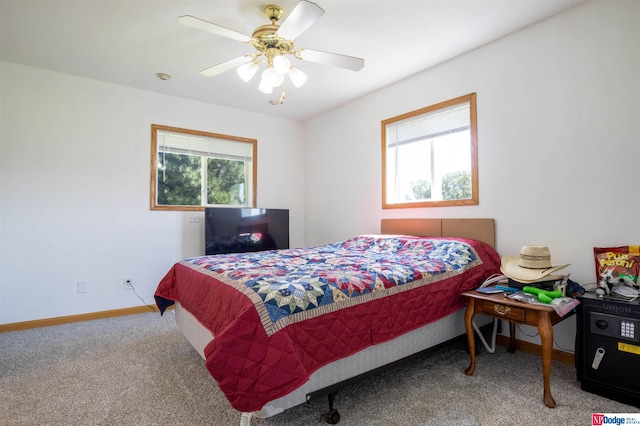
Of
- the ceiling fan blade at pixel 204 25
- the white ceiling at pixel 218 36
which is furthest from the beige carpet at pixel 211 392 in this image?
the white ceiling at pixel 218 36

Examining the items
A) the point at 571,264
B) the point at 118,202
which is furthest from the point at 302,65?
the point at 571,264

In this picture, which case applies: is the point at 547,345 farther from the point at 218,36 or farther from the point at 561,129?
the point at 218,36

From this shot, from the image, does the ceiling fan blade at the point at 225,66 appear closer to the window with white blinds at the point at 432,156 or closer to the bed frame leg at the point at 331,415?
the window with white blinds at the point at 432,156

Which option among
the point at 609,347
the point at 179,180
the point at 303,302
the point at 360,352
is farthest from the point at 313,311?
the point at 179,180

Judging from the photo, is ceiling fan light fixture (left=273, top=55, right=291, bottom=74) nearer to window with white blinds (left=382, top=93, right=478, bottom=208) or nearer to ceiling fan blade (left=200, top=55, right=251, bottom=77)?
ceiling fan blade (left=200, top=55, right=251, bottom=77)

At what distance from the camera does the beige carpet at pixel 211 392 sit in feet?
5.57

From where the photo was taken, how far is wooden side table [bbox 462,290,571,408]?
180cm

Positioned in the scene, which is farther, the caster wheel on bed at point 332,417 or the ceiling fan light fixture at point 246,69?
the ceiling fan light fixture at point 246,69

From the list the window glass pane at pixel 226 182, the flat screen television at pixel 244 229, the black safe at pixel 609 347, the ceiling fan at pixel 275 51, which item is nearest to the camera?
the black safe at pixel 609 347

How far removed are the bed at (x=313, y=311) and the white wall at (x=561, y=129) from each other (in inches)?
15.3

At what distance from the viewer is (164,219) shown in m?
3.99

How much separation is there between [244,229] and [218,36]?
2.25 metres

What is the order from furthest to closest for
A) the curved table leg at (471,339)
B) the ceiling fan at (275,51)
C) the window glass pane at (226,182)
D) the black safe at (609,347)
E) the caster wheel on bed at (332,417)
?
1. the window glass pane at (226,182)
2. the curved table leg at (471,339)
3. the ceiling fan at (275,51)
4. the black safe at (609,347)
5. the caster wheel on bed at (332,417)

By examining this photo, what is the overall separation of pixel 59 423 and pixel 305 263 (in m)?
1.61
